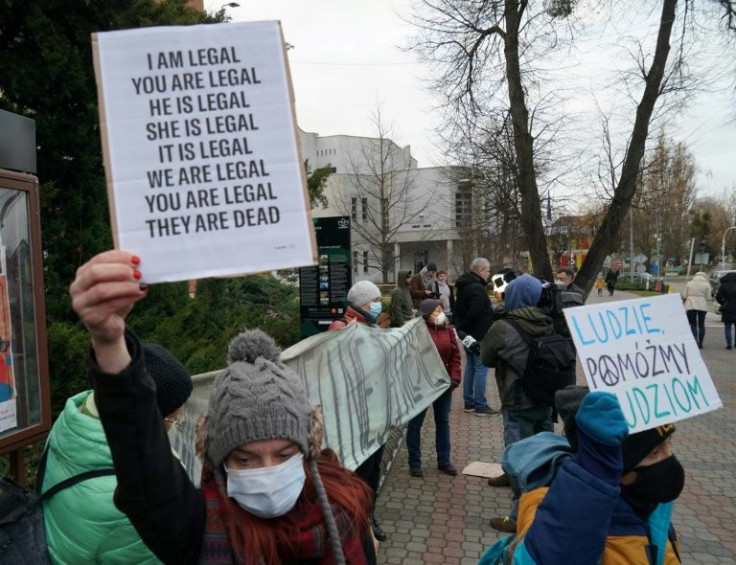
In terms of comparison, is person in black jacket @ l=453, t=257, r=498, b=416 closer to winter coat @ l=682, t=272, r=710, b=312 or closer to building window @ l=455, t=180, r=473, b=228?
winter coat @ l=682, t=272, r=710, b=312

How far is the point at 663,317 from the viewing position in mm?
2434

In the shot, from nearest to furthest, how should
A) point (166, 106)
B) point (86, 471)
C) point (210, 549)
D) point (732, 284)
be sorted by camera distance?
1. point (166, 106)
2. point (210, 549)
3. point (86, 471)
4. point (732, 284)

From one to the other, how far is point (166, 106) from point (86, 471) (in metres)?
1.14

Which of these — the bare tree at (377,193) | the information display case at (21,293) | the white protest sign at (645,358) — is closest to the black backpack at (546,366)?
the white protest sign at (645,358)

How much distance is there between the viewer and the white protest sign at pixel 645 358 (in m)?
2.17

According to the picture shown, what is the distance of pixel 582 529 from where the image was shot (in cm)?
163

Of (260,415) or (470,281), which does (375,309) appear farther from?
(260,415)

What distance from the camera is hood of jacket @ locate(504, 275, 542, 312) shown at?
192 inches

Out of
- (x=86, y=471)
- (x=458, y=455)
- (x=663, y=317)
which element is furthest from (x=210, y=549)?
(x=458, y=455)

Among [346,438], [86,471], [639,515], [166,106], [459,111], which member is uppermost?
[459,111]

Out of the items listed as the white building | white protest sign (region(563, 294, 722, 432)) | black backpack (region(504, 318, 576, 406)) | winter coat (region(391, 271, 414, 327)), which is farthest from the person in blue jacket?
the white building

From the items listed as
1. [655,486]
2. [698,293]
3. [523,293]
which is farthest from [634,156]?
[655,486]

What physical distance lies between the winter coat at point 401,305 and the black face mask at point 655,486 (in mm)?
7185

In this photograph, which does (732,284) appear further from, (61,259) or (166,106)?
(166,106)
